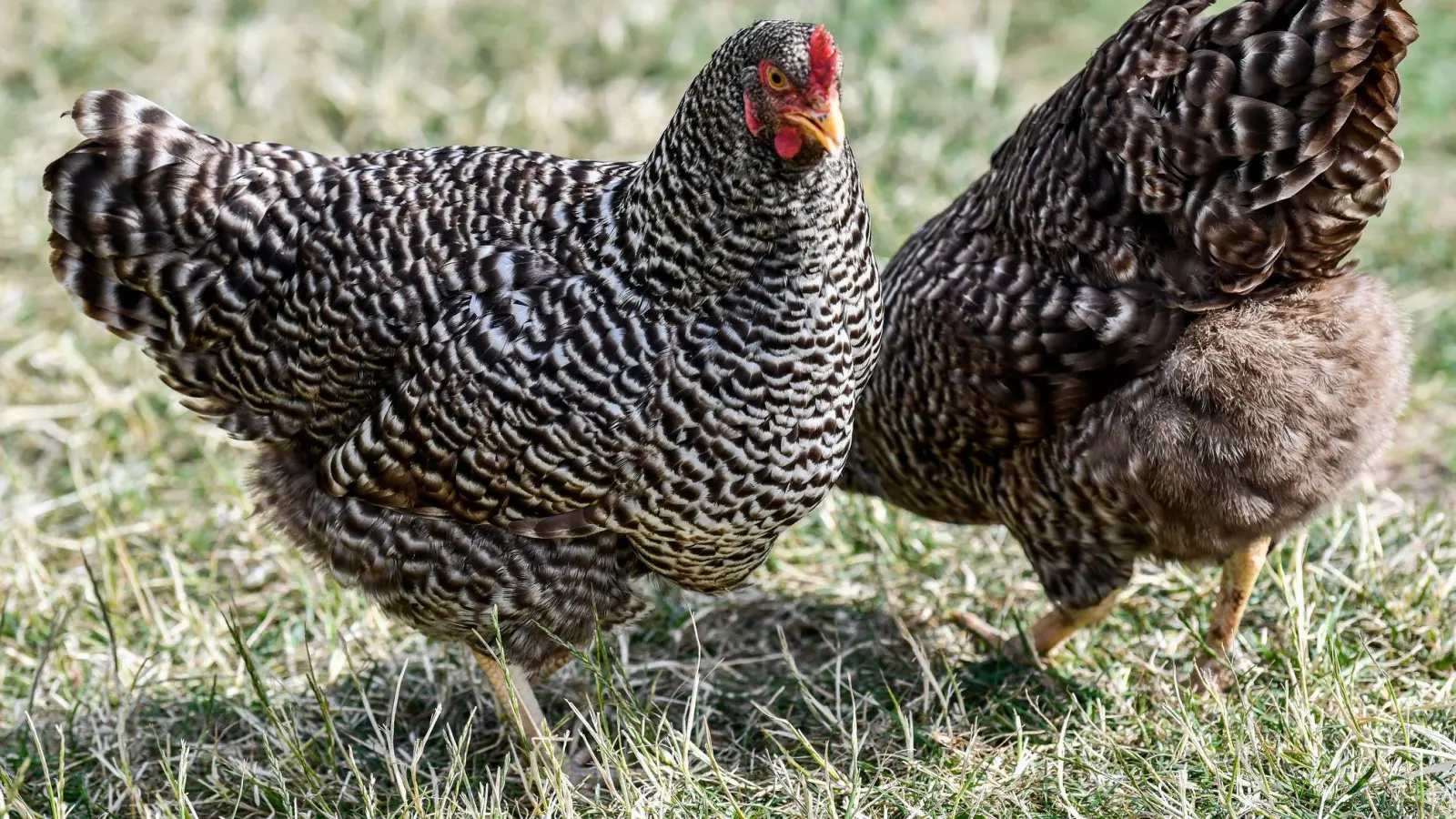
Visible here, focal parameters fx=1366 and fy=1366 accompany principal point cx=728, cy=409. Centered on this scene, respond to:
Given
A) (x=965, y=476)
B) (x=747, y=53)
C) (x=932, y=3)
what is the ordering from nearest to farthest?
(x=747, y=53)
(x=965, y=476)
(x=932, y=3)

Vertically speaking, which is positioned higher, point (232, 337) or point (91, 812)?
point (232, 337)

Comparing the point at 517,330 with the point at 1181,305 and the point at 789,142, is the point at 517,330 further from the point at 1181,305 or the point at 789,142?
the point at 1181,305

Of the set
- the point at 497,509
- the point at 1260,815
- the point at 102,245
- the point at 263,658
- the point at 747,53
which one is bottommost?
the point at 263,658

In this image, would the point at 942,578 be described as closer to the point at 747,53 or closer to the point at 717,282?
the point at 717,282

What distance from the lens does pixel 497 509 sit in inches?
118

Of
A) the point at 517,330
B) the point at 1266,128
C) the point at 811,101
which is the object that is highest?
the point at 811,101

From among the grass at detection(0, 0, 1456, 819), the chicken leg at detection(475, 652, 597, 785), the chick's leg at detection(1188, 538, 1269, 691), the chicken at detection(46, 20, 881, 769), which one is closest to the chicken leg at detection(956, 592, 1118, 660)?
the grass at detection(0, 0, 1456, 819)

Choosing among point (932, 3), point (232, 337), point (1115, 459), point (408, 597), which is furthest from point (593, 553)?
point (932, 3)

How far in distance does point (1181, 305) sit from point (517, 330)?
148 centimetres

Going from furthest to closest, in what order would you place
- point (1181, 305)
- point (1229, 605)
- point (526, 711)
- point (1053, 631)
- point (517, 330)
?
point (1053, 631) → point (1229, 605) → point (526, 711) → point (1181, 305) → point (517, 330)

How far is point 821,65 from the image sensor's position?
2.60m

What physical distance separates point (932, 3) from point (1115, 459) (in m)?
4.45

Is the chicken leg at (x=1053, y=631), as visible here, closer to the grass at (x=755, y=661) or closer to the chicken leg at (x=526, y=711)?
the grass at (x=755, y=661)

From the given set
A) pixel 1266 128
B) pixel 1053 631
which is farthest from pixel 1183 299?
pixel 1053 631
